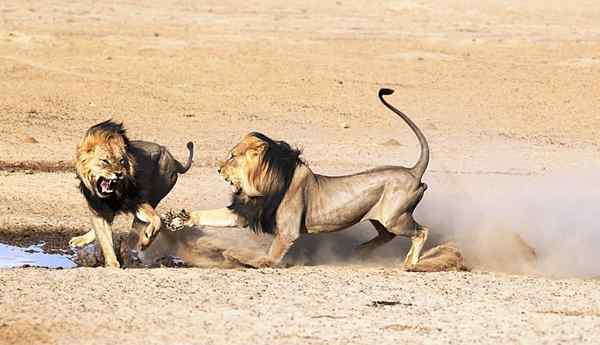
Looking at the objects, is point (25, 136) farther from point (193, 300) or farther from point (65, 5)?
point (65, 5)

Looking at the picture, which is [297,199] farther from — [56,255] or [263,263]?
[56,255]

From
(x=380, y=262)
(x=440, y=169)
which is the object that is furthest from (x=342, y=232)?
(x=440, y=169)

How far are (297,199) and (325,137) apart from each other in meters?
9.05

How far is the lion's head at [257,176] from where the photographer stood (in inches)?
385

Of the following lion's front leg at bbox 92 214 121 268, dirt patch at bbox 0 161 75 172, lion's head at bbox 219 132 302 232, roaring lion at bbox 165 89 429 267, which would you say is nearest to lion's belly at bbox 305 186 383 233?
roaring lion at bbox 165 89 429 267

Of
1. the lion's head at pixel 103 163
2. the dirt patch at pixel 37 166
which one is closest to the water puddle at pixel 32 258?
the lion's head at pixel 103 163

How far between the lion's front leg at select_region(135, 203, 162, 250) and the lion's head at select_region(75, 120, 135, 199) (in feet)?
0.92

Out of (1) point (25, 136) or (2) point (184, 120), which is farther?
(2) point (184, 120)

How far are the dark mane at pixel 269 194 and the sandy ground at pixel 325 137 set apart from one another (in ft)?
1.28

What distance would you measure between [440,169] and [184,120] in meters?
5.05

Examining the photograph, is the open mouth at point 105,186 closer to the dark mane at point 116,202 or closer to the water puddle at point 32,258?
the dark mane at point 116,202

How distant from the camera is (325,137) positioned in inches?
752

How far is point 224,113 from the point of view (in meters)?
21.0

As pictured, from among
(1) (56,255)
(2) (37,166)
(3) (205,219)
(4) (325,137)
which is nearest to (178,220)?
(3) (205,219)
